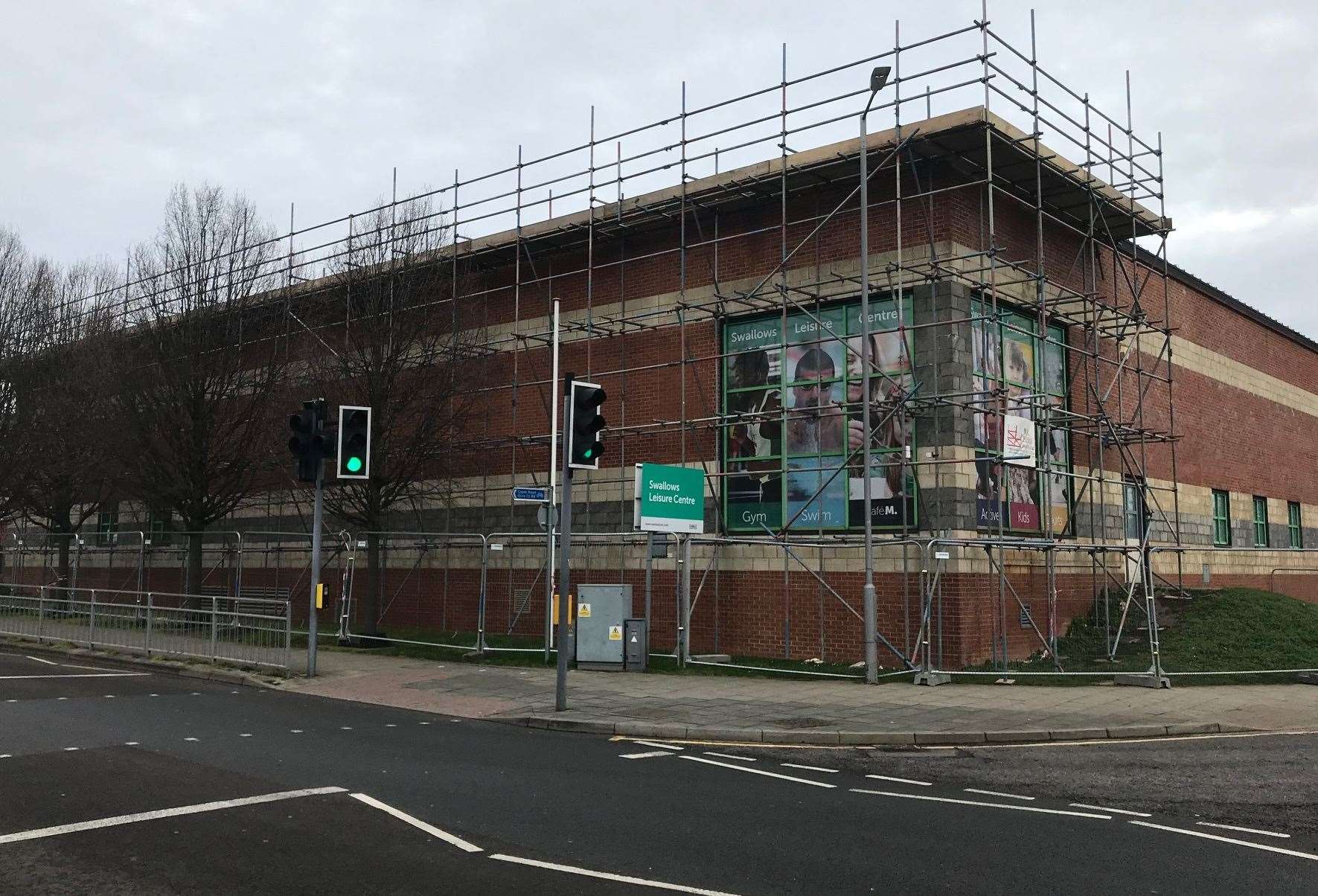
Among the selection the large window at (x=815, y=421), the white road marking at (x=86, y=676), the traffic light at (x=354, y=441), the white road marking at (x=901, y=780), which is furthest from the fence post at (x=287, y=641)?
the white road marking at (x=901, y=780)

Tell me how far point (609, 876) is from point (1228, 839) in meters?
4.61

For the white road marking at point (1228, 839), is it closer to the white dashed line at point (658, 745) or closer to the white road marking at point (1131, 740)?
the white road marking at point (1131, 740)

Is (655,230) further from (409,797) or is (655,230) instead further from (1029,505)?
(409,797)

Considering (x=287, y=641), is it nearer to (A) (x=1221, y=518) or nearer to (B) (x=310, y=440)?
(B) (x=310, y=440)

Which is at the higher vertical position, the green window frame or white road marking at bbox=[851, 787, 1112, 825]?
the green window frame

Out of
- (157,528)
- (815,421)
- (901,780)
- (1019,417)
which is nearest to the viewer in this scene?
(901,780)

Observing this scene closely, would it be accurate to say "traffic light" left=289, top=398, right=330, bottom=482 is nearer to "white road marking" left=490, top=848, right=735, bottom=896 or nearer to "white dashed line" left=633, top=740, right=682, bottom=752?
"white dashed line" left=633, top=740, right=682, bottom=752

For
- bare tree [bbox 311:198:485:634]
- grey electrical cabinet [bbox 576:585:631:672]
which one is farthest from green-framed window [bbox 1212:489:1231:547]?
bare tree [bbox 311:198:485:634]

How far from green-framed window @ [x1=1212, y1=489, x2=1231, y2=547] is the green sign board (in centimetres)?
1513

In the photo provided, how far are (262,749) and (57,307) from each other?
2610 cm

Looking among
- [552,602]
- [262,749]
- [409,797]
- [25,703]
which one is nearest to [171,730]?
[262,749]

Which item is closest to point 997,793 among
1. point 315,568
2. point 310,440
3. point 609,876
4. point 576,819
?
point 576,819

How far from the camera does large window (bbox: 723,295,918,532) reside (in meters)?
19.6

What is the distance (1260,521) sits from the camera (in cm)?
2928
